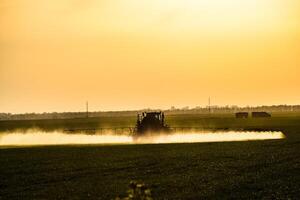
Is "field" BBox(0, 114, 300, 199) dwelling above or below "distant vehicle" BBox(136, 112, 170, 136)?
below

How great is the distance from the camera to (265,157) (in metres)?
39.2

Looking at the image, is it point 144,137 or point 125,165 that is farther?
point 144,137

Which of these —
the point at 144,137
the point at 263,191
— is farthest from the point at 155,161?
the point at 144,137

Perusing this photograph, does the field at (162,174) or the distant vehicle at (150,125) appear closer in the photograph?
the field at (162,174)

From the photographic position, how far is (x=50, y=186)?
27.4 metres

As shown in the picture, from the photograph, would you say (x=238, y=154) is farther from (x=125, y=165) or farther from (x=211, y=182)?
(x=211, y=182)

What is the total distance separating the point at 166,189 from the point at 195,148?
938 inches

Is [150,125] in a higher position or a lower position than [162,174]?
higher

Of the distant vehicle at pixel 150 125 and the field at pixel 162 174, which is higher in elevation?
the distant vehicle at pixel 150 125

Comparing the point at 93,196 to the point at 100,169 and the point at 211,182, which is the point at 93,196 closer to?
the point at 211,182

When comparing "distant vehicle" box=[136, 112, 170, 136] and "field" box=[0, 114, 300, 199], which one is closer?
"field" box=[0, 114, 300, 199]

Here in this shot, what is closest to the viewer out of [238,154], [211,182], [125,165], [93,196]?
[93,196]

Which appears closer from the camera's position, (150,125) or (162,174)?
(162,174)

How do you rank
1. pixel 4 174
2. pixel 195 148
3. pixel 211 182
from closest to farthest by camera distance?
pixel 211 182 → pixel 4 174 → pixel 195 148
